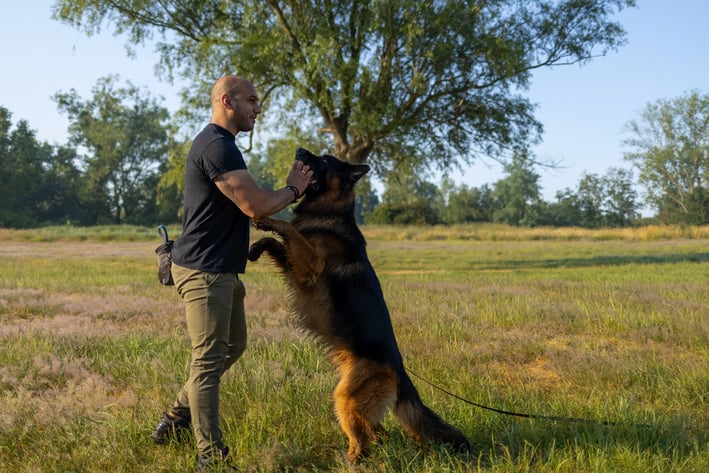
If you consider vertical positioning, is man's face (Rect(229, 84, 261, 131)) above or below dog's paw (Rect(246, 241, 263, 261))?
above

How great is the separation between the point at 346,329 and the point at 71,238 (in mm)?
40435

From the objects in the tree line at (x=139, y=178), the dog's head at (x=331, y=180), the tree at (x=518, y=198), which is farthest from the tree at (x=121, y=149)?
the dog's head at (x=331, y=180)

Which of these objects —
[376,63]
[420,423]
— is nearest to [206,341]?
[420,423]

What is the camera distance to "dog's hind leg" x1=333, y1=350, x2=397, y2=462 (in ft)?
11.7

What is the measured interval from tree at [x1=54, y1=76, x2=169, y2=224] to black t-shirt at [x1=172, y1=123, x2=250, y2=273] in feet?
229

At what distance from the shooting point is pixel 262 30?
56.9 ft

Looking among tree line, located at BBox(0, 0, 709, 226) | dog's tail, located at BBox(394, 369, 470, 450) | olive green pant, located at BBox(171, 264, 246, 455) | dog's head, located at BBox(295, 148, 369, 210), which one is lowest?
dog's tail, located at BBox(394, 369, 470, 450)

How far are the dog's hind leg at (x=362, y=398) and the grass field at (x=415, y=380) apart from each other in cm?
18

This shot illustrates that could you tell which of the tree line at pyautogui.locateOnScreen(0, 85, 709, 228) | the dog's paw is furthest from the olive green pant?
the tree line at pyautogui.locateOnScreen(0, 85, 709, 228)

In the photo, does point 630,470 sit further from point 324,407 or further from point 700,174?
point 700,174

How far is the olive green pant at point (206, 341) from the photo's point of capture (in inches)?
135

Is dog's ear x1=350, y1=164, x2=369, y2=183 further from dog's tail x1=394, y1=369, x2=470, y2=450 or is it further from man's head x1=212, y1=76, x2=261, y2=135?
dog's tail x1=394, y1=369, x2=470, y2=450

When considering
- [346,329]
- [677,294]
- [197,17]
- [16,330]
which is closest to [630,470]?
[346,329]

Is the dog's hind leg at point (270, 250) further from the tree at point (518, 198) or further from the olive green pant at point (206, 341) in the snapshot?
the tree at point (518, 198)
